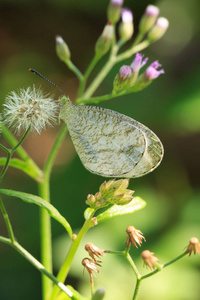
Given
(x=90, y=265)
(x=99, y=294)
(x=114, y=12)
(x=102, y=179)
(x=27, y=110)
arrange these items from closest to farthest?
(x=99, y=294) → (x=90, y=265) → (x=27, y=110) → (x=114, y=12) → (x=102, y=179)

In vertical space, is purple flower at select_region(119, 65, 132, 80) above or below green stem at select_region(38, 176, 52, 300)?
above

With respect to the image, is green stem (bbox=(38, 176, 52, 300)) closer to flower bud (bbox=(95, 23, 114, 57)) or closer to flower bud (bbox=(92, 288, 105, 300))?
flower bud (bbox=(92, 288, 105, 300))

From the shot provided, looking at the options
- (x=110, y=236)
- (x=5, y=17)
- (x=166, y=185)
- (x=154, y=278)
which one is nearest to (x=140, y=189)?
(x=166, y=185)

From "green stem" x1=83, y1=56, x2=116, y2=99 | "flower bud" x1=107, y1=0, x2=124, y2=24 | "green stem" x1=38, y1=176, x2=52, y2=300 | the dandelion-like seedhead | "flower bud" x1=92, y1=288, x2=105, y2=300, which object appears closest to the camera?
"flower bud" x1=92, y1=288, x2=105, y2=300

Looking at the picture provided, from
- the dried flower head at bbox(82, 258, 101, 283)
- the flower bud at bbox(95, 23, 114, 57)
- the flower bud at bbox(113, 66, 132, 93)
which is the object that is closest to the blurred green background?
the flower bud at bbox(95, 23, 114, 57)

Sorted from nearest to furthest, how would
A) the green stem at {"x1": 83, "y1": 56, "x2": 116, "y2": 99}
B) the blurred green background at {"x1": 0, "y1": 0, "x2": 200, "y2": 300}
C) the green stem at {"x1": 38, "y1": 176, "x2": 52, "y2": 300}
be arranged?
the green stem at {"x1": 38, "y1": 176, "x2": 52, "y2": 300} → the green stem at {"x1": 83, "y1": 56, "x2": 116, "y2": 99} → the blurred green background at {"x1": 0, "y1": 0, "x2": 200, "y2": 300}

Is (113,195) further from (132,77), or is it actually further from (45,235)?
(132,77)

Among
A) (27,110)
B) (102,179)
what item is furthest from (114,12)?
(102,179)
